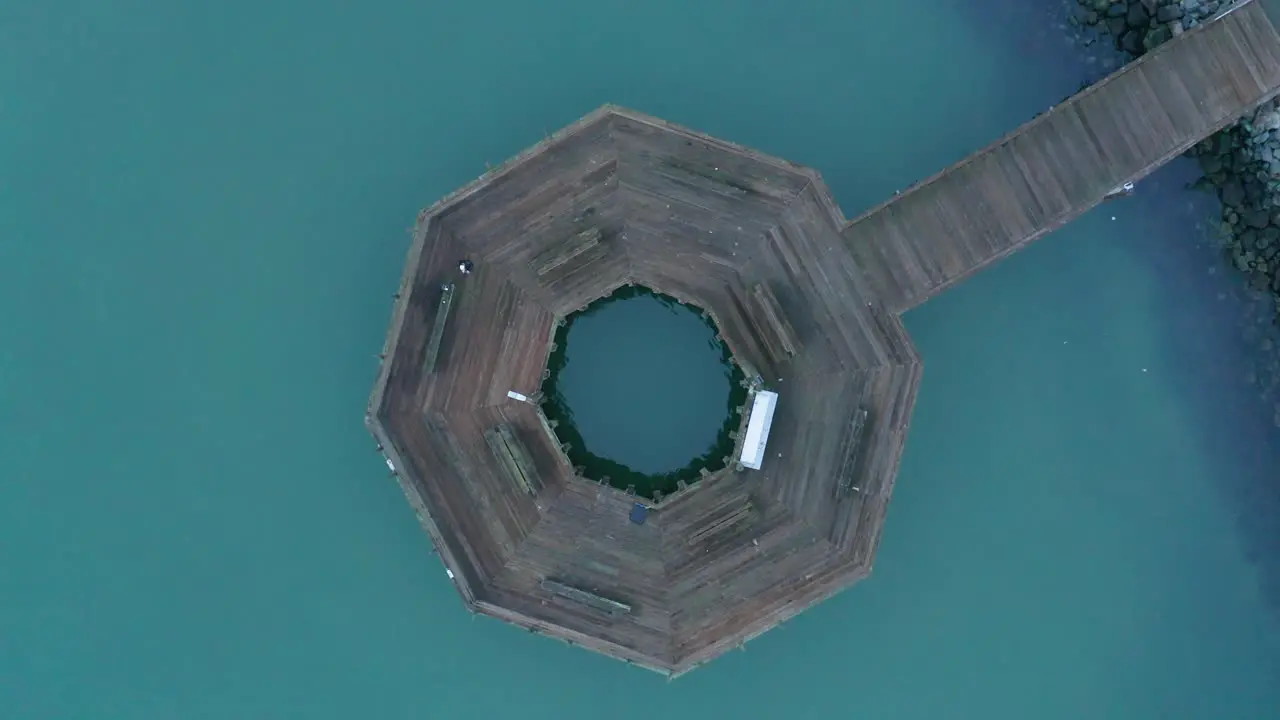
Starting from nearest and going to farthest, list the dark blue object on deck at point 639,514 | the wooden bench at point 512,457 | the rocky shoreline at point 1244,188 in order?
the wooden bench at point 512,457 < the dark blue object on deck at point 639,514 < the rocky shoreline at point 1244,188

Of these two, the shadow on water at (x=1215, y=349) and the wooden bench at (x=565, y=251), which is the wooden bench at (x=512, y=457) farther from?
the shadow on water at (x=1215, y=349)

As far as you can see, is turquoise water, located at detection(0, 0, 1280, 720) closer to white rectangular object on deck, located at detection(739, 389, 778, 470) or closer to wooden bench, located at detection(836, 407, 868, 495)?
wooden bench, located at detection(836, 407, 868, 495)

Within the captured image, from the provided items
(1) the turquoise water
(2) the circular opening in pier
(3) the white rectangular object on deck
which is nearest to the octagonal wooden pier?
(3) the white rectangular object on deck

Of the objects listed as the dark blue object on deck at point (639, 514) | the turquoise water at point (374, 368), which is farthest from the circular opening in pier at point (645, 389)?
the turquoise water at point (374, 368)

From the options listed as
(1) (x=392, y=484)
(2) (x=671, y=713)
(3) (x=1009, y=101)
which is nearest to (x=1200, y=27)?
(3) (x=1009, y=101)

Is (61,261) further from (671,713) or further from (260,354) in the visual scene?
(671,713)

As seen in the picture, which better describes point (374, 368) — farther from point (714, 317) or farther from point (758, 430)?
point (758, 430)

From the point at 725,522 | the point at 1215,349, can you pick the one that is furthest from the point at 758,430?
the point at 1215,349
